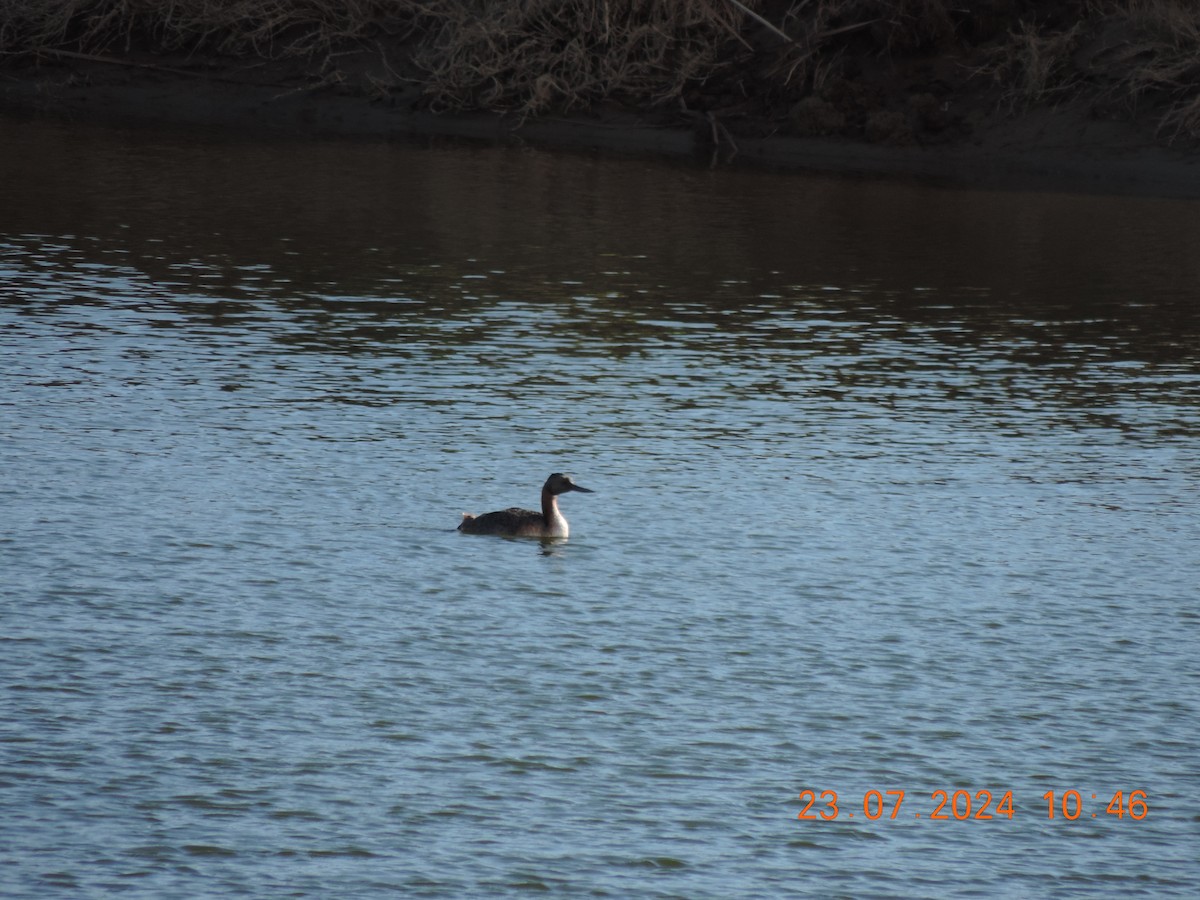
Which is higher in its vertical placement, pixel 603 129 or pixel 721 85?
pixel 721 85

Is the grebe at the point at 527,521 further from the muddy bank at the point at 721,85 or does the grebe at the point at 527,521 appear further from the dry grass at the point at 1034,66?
the dry grass at the point at 1034,66

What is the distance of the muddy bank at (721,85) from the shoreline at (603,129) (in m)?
0.04

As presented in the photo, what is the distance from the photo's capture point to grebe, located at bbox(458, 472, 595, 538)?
42.2 feet

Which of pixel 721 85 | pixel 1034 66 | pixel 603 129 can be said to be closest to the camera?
pixel 1034 66

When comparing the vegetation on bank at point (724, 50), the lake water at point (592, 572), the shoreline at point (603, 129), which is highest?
the vegetation on bank at point (724, 50)

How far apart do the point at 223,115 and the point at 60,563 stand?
25841 mm

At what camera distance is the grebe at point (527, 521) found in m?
12.9

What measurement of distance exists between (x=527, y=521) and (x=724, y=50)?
2455cm

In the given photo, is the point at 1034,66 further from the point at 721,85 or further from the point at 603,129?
the point at 603,129

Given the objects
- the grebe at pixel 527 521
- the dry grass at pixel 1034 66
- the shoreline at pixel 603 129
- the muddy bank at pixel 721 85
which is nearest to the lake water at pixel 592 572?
the grebe at pixel 527 521

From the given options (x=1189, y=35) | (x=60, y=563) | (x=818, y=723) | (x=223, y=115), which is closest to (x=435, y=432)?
(x=60, y=563)

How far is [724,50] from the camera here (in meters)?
36.2

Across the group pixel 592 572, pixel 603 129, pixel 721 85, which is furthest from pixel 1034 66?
pixel 592 572

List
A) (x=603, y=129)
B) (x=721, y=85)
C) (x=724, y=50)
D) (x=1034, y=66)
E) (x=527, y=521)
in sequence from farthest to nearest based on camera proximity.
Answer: (x=724, y=50) < (x=721, y=85) < (x=603, y=129) < (x=1034, y=66) < (x=527, y=521)
